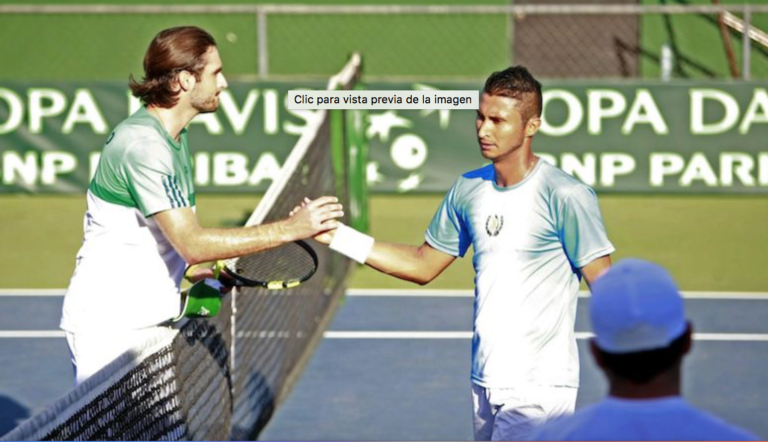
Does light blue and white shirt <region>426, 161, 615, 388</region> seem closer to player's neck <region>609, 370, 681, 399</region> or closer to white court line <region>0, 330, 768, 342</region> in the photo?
player's neck <region>609, 370, 681, 399</region>

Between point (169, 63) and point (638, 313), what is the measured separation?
Answer: 9.87ft

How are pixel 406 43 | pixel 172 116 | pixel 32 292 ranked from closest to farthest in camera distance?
pixel 172 116 → pixel 32 292 → pixel 406 43

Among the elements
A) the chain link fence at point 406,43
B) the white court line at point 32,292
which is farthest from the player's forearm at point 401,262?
the chain link fence at point 406,43

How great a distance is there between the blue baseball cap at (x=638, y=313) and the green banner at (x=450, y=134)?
12.5 m

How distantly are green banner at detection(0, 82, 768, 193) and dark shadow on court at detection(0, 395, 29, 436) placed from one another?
694 centimetres

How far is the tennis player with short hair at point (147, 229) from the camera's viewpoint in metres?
4.87

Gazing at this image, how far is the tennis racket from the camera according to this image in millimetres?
5547

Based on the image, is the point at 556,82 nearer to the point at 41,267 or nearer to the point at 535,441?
the point at 41,267

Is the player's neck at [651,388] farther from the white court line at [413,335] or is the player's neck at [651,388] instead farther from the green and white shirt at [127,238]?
the white court line at [413,335]

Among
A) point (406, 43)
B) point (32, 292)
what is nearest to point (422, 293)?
point (32, 292)

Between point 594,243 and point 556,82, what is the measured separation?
33.7 ft

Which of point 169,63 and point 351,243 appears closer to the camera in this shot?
point 169,63

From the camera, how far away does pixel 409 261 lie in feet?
17.9

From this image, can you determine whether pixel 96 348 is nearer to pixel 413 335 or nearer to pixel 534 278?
pixel 534 278
